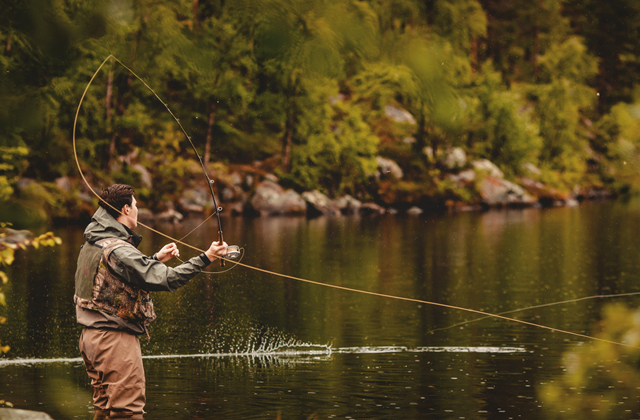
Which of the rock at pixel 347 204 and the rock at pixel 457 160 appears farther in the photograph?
the rock at pixel 457 160

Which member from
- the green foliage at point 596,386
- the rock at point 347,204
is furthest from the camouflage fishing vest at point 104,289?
the rock at point 347,204

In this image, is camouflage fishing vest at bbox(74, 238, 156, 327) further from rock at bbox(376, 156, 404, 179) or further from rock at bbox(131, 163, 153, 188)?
rock at bbox(376, 156, 404, 179)

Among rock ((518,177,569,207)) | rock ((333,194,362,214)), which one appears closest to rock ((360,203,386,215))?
rock ((333,194,362,214))

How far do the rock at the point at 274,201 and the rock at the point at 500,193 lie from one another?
1230 cm

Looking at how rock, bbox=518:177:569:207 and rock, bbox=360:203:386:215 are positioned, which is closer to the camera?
rock, bbox=360:203:386:215

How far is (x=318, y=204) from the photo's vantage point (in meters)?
44.4

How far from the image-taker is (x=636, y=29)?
382 cm

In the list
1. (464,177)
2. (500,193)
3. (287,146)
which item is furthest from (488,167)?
(287,146)

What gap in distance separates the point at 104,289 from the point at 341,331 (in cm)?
890

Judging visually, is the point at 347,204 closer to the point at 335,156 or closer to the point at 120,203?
the point at 335,156

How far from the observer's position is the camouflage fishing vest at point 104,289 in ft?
16.1

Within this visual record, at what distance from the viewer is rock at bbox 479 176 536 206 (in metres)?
50.9

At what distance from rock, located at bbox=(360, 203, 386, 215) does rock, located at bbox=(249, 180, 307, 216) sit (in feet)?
14.1

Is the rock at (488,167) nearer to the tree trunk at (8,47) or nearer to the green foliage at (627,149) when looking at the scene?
the tree trunk at (8,47)
